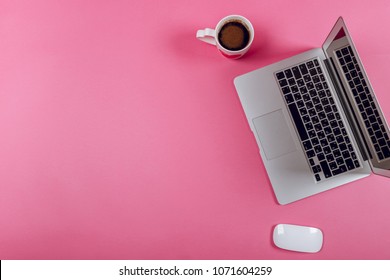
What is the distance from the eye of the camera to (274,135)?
1018 millimetres

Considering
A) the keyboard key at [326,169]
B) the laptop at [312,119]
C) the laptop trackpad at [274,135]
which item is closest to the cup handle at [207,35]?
the laptop at [312,119]

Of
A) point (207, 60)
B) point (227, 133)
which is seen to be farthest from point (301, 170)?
point (207, 60)

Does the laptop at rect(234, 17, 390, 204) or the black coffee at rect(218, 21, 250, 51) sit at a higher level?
the black coffee at rect(218, 21, 250, 51)

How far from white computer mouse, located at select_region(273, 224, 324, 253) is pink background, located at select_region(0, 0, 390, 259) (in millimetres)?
26

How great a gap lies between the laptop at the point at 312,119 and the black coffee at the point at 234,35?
86mm

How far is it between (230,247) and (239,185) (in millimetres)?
177

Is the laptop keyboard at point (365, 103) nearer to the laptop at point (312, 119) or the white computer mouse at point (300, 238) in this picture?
the laptop at point (312, 119)

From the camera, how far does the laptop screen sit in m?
0.87

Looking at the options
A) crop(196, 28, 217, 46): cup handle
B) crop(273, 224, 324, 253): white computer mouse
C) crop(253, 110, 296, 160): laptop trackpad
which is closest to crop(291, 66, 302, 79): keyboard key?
crop(253, 110, 296, 160): laptop trackpad

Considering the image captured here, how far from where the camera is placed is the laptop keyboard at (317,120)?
960 millimetres

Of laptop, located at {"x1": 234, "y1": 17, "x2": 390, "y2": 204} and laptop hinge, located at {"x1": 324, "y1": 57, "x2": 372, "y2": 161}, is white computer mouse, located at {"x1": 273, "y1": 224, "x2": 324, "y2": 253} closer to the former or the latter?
laptop, located at {"x1": 234, "y1": 17, "x2": 390, "y2": 204}

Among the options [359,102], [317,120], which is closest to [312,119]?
[317,120]

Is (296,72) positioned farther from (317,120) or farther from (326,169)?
(326,169)

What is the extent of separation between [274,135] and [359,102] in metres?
0.23
